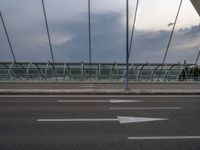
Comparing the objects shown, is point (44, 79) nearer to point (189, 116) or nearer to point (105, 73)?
point (105, 73)

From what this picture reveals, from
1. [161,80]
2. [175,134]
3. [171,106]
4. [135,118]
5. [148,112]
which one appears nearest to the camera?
[175,134]

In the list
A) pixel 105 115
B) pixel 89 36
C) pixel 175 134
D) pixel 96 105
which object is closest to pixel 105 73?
pixel 89 36

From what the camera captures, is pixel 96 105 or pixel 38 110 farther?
pixel 96 105

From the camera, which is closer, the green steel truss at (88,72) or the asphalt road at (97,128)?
the asphalt road at (97,128)

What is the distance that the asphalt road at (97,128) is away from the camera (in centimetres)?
824

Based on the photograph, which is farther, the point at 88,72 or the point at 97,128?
the point at 88,72

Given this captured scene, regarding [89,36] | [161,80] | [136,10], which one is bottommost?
[161,80]

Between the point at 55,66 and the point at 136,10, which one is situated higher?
the point at 136,10

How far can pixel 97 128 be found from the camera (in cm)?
1009

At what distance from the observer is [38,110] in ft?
44.0

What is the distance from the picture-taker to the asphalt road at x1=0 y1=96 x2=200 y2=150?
8242 mm

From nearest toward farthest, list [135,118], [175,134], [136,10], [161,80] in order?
[175,134]
[135,118]
[161,80]
[136,10]

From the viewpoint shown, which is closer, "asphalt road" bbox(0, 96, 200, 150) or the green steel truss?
"asphalt road" bbox(0, 96, 200, 150)

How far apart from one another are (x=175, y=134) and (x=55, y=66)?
2783 cm
